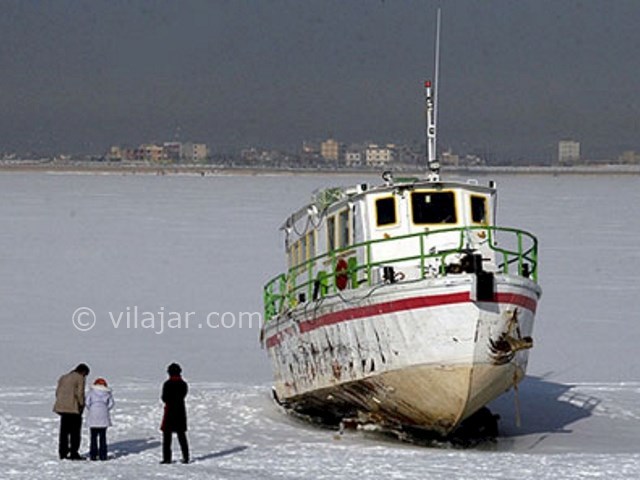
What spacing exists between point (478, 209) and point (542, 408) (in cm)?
425

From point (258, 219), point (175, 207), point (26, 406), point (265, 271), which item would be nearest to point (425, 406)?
point (26, 406)

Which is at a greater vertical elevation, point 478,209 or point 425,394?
point 478,209

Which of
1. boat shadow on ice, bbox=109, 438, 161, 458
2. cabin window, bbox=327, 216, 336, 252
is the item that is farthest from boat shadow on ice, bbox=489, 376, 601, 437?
boat shadow on ice, bbox=109, 438, 161, 458

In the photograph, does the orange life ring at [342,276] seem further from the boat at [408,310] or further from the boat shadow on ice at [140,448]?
the boat shadow on ice at [140,448]

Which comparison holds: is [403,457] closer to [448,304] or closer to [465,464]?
[465,464]

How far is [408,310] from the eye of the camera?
15773mm

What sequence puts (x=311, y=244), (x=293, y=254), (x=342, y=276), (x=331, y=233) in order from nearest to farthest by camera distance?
(x=342, y=276) → (x=331, y=233) → (x=311, y=244) → (x=293, y=254)

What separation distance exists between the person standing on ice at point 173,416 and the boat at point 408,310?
2.80 meters

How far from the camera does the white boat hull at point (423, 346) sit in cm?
1562

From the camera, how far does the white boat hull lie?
15617 mm

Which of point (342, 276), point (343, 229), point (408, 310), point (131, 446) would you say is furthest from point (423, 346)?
point (131, 446)

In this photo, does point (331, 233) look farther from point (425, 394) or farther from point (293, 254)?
point (425, 394)

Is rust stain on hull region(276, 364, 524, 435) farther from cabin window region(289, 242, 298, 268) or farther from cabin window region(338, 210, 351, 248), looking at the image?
cabin window region(289, 242, 298, 268)

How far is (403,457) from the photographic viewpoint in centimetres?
1527
